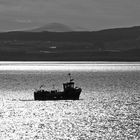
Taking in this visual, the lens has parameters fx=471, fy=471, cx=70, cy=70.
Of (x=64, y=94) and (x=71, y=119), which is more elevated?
(x=64, y=94)

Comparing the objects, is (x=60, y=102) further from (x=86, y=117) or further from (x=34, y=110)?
(x=86, y=117)

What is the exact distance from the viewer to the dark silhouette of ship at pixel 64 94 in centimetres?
15725

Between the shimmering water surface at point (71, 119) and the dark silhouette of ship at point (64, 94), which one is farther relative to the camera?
the dark silhouette of ship at point (64, 94)

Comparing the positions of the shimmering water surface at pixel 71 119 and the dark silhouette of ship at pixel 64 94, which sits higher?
the dark silhouette of ship at pixel 64 94

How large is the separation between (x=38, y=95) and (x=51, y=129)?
192 ft

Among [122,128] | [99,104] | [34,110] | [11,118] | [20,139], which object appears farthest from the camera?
[99,104]

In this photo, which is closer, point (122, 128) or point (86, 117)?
point (122, 128)

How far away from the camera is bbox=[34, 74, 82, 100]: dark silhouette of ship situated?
516ft

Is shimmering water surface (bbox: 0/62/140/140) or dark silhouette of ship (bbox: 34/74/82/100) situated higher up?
dark silhouette of ship (bbox: 34/74/82/100)

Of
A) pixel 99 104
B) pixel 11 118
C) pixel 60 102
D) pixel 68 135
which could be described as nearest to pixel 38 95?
pixel 60 102

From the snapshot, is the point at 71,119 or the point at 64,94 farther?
the point at 64,94

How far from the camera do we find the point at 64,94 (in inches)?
6294

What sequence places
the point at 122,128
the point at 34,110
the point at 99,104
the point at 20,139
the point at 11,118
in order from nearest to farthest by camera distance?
the point at 20,139
the point at 122,128
the point at 11,118
the point at 34,110
the point at 99,104

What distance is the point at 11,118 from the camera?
125 m
